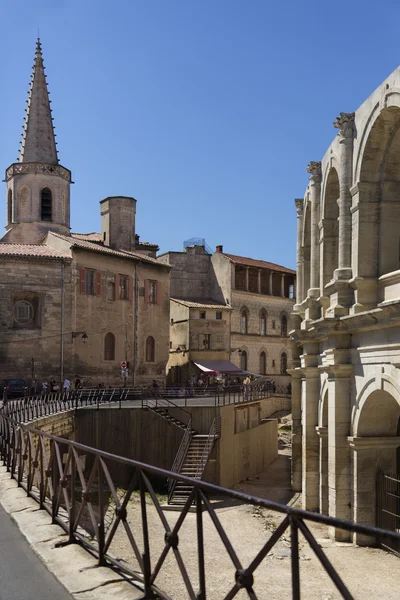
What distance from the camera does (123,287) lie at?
40.5m

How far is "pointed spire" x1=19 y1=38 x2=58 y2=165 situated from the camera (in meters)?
43.8

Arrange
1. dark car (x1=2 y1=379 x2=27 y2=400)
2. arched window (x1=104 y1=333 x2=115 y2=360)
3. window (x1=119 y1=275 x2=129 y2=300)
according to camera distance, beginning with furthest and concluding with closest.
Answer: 1. window (x1=119 y1=275 x2=129 y2=300)
2. arched window (x1=104 y1=333 x2=115 y2=360)
3. dark car (x1=2 y1=379 x2=27 y2=400)

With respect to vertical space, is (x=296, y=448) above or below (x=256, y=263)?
below

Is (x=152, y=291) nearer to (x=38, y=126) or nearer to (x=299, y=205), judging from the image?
(x=38, y=126)

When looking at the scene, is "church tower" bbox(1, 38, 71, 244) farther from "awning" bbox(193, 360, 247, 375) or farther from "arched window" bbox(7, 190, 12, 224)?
"awning" bbox(193, 360, 247, 375)

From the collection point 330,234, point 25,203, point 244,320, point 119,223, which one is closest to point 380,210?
point 330,234

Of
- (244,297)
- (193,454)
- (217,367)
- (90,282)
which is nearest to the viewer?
(193,454)

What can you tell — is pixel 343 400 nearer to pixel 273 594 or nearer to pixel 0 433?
pixel 273 594

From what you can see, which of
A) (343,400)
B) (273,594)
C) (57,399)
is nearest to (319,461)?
(343,400)

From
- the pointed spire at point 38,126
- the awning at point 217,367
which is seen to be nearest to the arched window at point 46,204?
the pointed spire at point 38,126

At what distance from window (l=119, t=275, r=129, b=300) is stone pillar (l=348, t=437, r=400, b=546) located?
26281 mm

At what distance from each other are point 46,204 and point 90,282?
8.01 m

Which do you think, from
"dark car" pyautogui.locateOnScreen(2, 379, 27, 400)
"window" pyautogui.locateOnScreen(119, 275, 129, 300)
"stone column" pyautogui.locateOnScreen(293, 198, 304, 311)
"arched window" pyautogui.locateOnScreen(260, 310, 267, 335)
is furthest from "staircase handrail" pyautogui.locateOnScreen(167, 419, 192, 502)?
"arched window" pyautogui.locateOnScreen(260, 310, 267, 335)

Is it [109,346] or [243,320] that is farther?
[243,320]
